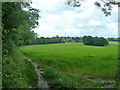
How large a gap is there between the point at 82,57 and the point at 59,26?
571cm

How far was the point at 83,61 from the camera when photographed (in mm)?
11727

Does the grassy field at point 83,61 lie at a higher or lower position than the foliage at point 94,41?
lower

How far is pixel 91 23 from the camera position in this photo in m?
9.23

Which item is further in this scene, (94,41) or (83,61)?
(94,41)

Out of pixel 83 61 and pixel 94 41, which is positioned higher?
pixel 94 41

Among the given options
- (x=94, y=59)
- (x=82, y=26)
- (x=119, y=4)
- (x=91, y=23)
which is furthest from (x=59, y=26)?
(x=94, y=59)

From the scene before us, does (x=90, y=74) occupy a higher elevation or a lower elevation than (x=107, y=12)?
lower

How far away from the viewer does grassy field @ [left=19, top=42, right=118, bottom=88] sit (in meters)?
9.31

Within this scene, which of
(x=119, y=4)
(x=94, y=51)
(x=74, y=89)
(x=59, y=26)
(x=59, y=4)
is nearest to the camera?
(x=74, y=89)

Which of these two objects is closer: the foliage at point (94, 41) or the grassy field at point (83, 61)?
the grassy field at point (83, 61)

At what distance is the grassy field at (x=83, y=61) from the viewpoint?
931cm

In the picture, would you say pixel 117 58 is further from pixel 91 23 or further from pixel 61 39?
pixel 61 39

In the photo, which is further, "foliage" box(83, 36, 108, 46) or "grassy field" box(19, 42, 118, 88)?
"foliage" box(83, 36, 108, 46)

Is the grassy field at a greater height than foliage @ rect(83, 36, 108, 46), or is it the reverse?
foliage @ rect(83, 36, 108, 46)
